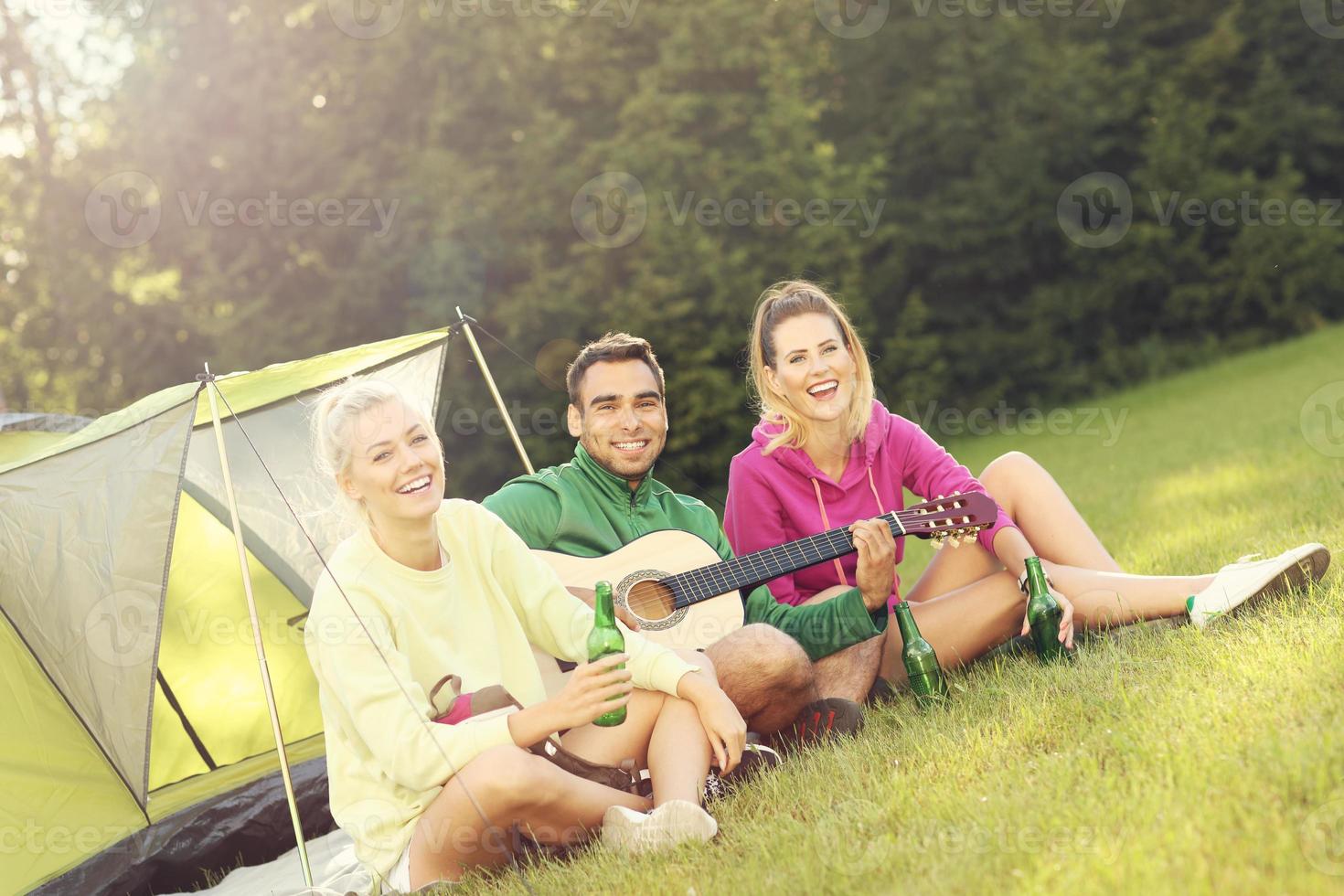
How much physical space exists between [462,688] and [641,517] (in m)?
Result: 1.07

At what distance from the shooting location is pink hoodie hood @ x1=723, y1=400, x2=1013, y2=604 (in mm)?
3873

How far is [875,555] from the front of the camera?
327 centimetres

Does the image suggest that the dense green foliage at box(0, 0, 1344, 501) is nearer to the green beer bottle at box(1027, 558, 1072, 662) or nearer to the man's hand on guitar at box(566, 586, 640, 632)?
the man's hand on guitar at box(566, 586, 640, 632)

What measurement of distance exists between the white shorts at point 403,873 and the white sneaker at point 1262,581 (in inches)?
82.0

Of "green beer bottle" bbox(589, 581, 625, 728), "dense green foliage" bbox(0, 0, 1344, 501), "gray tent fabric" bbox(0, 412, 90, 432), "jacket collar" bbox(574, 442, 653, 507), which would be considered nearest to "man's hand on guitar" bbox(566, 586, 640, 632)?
"jacket collar" bbox(574, 442, 653, 507)

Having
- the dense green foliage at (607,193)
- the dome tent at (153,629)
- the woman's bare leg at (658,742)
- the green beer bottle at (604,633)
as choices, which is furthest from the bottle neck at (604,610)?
the dense green foliage at (607,193)

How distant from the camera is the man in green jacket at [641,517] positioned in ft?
10.9

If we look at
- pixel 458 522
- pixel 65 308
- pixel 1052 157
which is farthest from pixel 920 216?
pixel 458 522

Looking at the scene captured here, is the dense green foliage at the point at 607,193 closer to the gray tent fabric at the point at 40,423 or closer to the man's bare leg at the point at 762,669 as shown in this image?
the gray tent fabric at the point at 40,423

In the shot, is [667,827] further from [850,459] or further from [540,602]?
[850,459]

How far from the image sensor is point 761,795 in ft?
9.51

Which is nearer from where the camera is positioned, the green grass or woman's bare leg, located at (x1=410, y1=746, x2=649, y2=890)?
the green grass

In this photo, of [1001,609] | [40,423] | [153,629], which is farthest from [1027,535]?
[40,423]

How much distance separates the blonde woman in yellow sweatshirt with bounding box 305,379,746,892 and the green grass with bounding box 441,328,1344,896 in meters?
0.14
